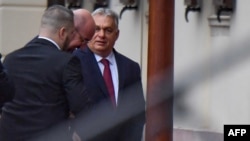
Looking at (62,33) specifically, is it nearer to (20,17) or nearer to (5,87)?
(5,87)

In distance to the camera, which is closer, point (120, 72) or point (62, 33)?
point (62, 33)

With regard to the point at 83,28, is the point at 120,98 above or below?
below

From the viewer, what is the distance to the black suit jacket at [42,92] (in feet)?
12.4

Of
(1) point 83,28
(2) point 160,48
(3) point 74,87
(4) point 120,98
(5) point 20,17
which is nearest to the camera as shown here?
(2) point 160,48

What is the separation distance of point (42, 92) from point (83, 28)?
0.71m

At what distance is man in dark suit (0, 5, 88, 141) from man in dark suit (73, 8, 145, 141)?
0.45 m

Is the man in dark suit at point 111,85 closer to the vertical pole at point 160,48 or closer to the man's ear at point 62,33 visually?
the man's ear at point 62,33

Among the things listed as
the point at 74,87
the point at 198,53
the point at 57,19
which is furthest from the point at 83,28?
the point at 198,53

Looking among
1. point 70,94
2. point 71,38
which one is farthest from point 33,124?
point 71,38

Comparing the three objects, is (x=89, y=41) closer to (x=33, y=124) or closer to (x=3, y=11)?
(x=33, y=124)

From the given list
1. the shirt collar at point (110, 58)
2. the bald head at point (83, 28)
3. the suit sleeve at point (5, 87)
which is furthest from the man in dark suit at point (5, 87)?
the shirt collar at point (110, 58)

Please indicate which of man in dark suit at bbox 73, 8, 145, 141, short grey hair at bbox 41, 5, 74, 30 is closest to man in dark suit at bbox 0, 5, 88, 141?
short grey hair at bbox 41, 5, 74, 30

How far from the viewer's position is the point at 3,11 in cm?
916

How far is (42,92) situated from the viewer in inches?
149
